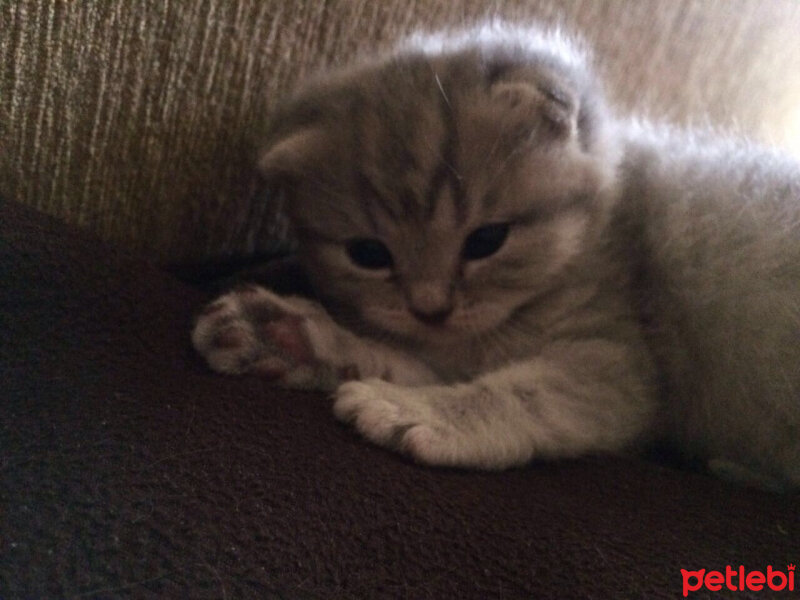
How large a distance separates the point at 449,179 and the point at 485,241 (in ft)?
0.34

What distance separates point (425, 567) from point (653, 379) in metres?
0.54

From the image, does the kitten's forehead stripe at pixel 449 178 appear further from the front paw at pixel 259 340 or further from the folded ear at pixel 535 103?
the front paw at pixel 259 340

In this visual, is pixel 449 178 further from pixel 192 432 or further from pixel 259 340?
pixel 192 432

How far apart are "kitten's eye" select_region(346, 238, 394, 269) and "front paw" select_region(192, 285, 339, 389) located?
15 centimetres

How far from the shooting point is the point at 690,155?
113 cm

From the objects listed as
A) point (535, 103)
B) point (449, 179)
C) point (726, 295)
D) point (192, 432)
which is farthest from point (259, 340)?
point (726, 295)

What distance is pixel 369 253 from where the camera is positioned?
1.03 meters

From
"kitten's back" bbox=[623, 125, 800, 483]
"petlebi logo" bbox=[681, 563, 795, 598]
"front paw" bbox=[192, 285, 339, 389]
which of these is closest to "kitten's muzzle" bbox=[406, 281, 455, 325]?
"front paw" bbox=[192, 285, 339, 389]

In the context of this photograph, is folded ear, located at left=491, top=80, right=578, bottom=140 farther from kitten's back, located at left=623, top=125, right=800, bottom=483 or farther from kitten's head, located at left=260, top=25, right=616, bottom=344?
kitten's back, located at left=623, top=125, right=800, bottom=483

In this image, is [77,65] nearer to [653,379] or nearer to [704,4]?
[653,379]

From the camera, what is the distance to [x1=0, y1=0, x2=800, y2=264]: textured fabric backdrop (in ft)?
2.86

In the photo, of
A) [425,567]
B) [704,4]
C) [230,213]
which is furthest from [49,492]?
[704,4]

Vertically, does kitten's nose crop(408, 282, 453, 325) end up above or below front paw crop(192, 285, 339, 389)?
above

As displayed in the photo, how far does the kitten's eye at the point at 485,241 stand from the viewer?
37.9 inches
